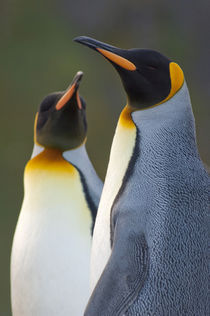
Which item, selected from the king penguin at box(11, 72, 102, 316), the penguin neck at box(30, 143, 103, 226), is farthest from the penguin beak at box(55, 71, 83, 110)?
the penguin neck at box(30, 143, 103, 226)

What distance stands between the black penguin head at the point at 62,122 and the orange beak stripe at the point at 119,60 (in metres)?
0.45

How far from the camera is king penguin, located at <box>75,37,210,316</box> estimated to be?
3.05ft

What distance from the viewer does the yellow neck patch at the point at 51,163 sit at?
1481mm

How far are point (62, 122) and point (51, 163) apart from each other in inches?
4.5

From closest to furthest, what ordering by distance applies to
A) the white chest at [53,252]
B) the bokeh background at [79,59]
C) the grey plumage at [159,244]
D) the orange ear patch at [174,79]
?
the grey plumage at [159,244] < the orange ear patch at [174,79] < the white chest at [53,252] < the bokeh background at [79,59]

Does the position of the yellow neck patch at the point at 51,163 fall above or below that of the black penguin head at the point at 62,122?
below

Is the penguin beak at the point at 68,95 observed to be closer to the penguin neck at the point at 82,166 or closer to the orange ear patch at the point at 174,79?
the penguin neck at the point at 82,166

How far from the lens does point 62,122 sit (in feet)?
4.91

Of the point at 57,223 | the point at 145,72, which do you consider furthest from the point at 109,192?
the point at 57,223

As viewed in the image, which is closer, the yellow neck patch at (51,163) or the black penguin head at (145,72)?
the black penguin head at (145,72)

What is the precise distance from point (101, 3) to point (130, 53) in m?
3.93

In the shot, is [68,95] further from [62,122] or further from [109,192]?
[109,192]

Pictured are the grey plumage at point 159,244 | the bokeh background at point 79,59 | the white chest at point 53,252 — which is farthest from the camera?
the bokeh background at point 79,59

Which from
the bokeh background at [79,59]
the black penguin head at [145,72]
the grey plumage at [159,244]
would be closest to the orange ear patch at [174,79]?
the black penguin head at [145,72]
